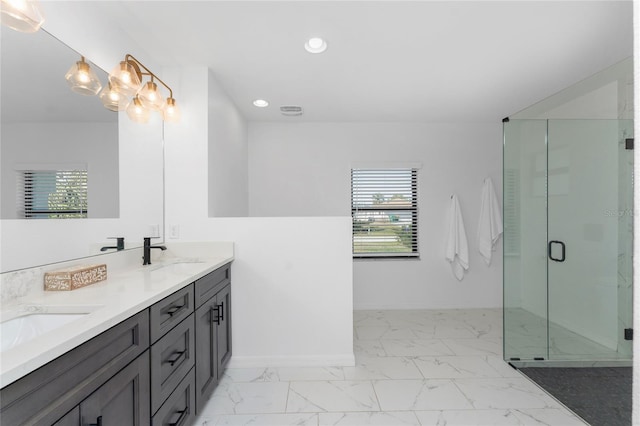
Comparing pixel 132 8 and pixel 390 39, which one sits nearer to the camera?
pixel 132 8

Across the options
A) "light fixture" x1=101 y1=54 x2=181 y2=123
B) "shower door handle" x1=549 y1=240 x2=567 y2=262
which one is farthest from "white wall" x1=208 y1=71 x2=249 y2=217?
"shower door handle" x1=549 y1=240 x2=567 y2=262

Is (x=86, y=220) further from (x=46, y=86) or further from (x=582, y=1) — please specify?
(x=582, y=1)

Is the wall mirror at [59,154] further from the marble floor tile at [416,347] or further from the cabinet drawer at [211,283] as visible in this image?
the marble floor tile at [416,347]

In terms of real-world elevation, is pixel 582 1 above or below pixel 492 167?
above

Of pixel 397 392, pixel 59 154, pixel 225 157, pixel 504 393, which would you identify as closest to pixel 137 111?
pixel 59 154

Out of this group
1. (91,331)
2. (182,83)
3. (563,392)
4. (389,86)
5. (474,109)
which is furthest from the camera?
(474,109)

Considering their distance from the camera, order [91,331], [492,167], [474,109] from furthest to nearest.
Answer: [492,167]
[474,109]
[91,331]

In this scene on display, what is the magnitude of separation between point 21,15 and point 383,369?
2891 mm

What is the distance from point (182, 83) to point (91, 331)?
214 centimetres

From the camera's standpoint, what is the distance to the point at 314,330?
2.48 metres

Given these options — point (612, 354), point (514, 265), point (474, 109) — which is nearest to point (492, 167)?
point (474, 109)

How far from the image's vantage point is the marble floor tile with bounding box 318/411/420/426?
176 cm

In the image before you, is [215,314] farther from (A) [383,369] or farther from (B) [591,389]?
(B) [591,389]

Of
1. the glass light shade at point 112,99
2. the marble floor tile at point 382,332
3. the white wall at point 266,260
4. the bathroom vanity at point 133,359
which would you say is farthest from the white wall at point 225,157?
the marble floor tile at point 382,332
